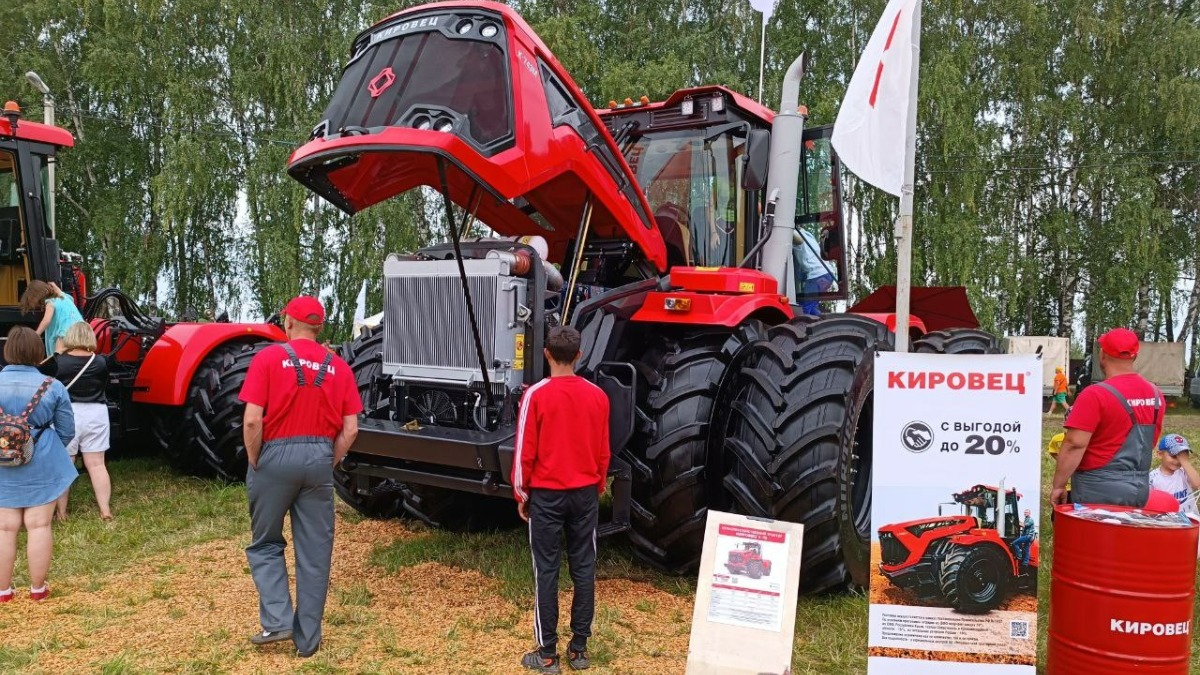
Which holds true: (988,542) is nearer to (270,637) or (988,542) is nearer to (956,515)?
(956,515)

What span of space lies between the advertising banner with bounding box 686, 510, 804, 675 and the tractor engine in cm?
132

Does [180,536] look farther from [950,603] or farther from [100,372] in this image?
[950,603]

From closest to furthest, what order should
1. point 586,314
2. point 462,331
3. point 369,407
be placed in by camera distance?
point 462,331
point 586,314
point 369,407

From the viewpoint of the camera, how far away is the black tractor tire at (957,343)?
5.26 meters

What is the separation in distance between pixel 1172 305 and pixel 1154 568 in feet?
79.5

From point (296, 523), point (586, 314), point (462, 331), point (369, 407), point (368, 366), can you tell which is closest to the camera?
point (296, 523)

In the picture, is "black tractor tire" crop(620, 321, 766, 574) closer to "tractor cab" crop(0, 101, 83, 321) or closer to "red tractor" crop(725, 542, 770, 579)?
"red tractor" crop(725, 542, 770, 579)

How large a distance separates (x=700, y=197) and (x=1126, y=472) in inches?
106

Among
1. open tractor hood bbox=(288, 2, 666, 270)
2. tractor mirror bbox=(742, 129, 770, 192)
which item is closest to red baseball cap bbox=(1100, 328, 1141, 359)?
tractor mirror bbox=(742, 129, 770, 192)

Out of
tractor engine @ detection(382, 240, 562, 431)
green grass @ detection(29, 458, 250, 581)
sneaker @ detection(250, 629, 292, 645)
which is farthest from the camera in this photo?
green grass @ detection(29, 458, 250, 581)

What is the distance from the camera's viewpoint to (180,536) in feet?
19.3

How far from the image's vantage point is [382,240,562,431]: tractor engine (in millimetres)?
4422

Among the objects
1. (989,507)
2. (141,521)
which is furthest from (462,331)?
(141,521)

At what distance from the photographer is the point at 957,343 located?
17.5 feet
